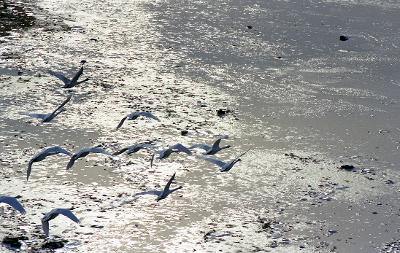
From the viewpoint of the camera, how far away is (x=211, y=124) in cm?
618

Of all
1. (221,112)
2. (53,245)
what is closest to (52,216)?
(53,245)

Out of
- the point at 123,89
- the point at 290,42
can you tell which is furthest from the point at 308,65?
the point at 123,89

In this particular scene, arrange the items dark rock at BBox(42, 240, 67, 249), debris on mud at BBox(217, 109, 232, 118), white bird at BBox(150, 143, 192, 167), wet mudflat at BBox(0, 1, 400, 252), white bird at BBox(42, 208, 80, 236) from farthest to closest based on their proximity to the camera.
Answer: debris on mud at BBox(217, 109, 232, 118), white bird at BBox(150, 143, 192, 167), wet mudflat at BBox(0, 1, 400, 252), dark rock at BBox(42, 240, 67, 249), white bird at BBox(42, 208, 80, 236)

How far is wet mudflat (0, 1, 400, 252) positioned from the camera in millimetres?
4598

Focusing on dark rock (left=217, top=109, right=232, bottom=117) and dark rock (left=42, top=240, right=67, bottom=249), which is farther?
dark rock (left=217, top=109, right=232, bottom=117)

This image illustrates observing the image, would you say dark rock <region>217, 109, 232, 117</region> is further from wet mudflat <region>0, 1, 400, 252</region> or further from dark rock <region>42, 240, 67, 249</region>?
dark rock <region>42, 240, 67, 249</region>

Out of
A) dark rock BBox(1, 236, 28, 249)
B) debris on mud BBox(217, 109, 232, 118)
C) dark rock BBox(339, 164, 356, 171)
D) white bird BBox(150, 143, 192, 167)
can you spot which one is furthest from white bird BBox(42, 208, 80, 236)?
debris on mud BBox(217, 109, 232, 118)

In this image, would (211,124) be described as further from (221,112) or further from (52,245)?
(52,245)

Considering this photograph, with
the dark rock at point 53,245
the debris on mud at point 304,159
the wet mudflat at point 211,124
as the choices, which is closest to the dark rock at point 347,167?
the wet mudflat at point 211,124

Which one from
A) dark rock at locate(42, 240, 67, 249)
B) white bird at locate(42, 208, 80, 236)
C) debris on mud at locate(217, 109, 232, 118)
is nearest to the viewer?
white bird at locate(42, 208, 80, 236)

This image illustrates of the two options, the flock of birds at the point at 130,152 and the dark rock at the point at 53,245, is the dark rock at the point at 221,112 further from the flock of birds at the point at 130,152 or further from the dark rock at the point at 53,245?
the dark rock at the point at 53,245

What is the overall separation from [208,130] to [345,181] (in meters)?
1.17

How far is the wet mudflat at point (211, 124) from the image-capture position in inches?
181

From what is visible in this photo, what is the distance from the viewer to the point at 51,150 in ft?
14.5
